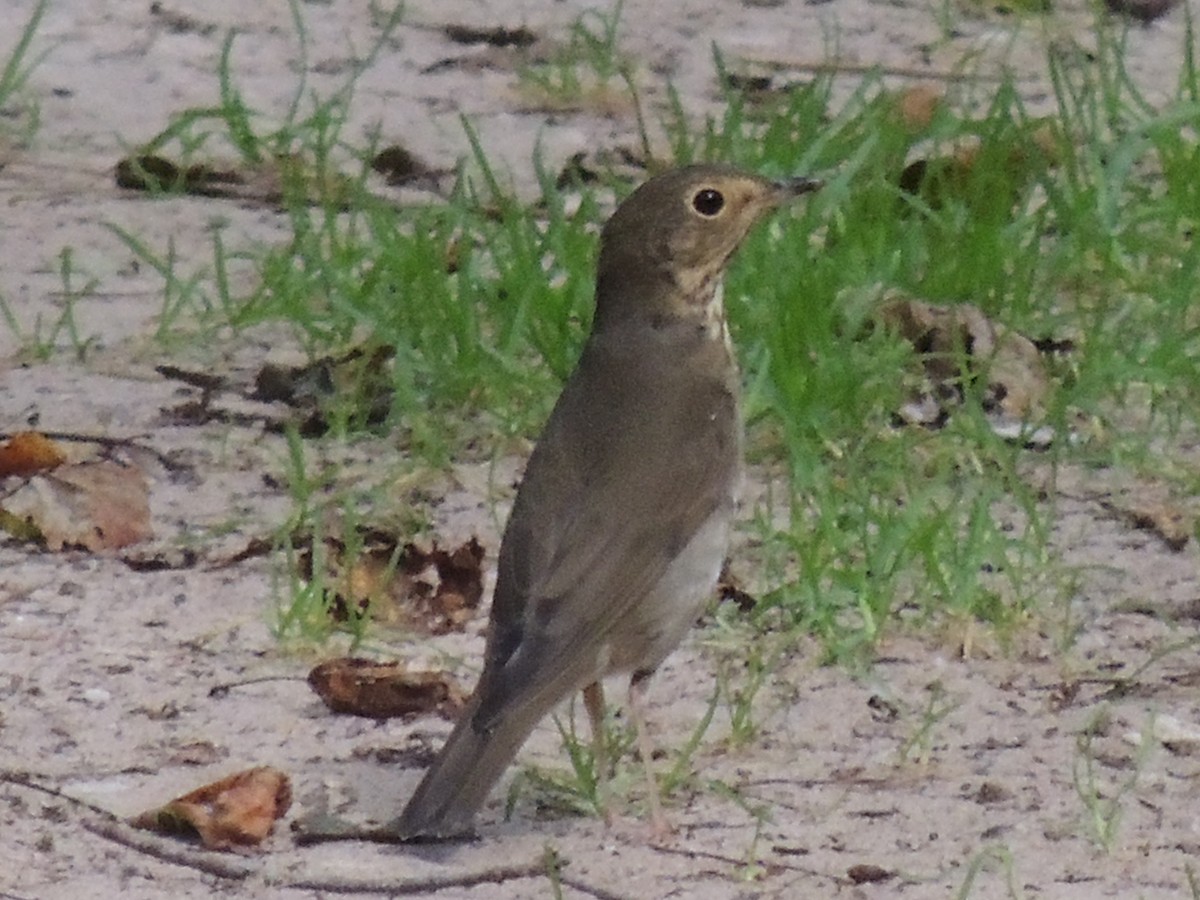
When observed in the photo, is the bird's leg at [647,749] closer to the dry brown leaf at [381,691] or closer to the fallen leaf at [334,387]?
the dry brown leaf at [381,691]

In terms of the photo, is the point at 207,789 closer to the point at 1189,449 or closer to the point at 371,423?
the point at 371,423

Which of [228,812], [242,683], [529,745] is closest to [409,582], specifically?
[242,683]

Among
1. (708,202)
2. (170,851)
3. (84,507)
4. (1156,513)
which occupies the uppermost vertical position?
(708,202)

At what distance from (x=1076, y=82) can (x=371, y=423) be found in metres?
3.70

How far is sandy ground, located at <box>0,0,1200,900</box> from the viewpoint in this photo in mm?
4664

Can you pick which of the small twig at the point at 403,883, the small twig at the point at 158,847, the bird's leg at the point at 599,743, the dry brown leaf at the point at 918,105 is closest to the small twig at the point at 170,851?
the small twig at the point at 158,847

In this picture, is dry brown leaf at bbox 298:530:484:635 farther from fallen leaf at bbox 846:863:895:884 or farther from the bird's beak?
fallen leaf at bbox 846:863:895:884

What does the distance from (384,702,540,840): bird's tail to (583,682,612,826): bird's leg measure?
0.34 m

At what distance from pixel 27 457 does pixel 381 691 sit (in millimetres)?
1512

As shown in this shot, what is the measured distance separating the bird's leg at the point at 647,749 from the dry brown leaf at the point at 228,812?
645 mm

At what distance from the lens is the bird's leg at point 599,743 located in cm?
495

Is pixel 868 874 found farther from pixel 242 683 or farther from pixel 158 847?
pixel 242 683

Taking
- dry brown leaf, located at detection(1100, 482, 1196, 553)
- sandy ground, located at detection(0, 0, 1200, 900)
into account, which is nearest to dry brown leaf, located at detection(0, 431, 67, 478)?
sandy ground, located at detection(0, 0, 1200, 900)

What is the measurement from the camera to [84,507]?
6.23m
